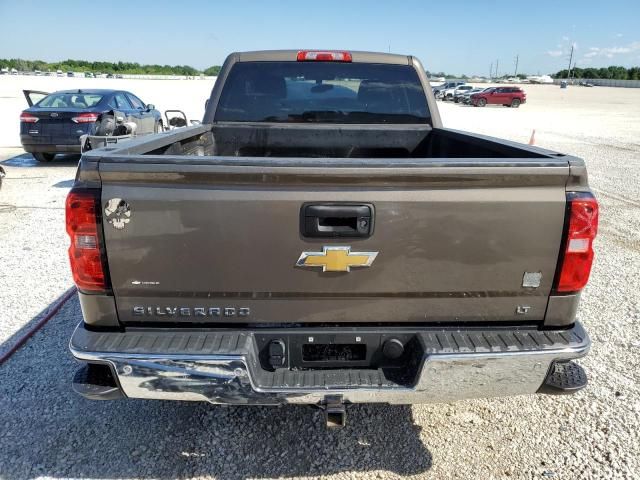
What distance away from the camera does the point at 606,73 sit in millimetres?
122000

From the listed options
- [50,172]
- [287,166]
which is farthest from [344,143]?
[50,172]

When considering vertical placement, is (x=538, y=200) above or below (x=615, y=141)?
above

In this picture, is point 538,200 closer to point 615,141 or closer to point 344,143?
point 344,143

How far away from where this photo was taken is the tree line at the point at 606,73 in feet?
345

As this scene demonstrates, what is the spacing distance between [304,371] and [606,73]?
147020 millimetres

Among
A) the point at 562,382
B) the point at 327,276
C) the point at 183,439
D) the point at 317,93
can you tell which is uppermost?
the point at 317,93

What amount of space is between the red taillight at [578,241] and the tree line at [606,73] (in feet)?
405

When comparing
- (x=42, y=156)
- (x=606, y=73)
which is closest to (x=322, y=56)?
(x=42, y=156)

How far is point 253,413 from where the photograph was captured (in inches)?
120

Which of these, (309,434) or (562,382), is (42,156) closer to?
(309,434)

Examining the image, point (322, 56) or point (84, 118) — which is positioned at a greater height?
point (322, 56)

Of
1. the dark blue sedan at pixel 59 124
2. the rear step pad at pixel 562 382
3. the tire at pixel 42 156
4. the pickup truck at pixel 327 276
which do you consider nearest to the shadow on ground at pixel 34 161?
the tire at pixel 42 156

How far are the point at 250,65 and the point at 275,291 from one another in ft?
8.81

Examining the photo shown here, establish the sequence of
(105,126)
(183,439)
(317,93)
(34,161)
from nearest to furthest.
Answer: (183,439), (317,93), (105,126), (34,161)
